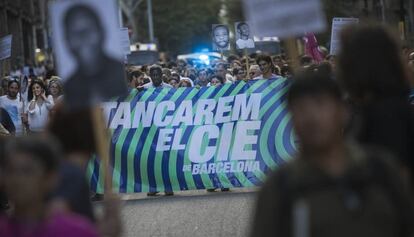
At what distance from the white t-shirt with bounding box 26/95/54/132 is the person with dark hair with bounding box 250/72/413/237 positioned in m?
11.8

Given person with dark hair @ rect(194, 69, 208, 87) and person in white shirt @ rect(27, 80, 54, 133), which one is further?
person with dark hair @ rect(194, 69, 208, 87)

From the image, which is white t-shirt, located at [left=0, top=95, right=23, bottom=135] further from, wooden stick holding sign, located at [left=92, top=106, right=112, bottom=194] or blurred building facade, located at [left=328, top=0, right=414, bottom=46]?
blurred building facade, located at [left=328, top=0, right=414, bottom=46]

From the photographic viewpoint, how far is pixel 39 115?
1589 cm

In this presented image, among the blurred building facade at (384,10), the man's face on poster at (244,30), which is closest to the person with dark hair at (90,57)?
the man's face on poster at (244,30)

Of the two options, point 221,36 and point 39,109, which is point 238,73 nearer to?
point 221,36

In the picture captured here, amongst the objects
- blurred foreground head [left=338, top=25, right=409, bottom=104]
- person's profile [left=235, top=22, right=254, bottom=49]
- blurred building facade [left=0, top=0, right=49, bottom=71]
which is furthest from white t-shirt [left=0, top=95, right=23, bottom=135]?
blurred building facade [left=0, top=0, right=49, bottom=71]

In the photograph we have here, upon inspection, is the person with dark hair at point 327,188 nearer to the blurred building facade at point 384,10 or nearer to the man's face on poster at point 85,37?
the man's face on poster at point 85,37

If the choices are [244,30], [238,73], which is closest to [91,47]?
[238,73]

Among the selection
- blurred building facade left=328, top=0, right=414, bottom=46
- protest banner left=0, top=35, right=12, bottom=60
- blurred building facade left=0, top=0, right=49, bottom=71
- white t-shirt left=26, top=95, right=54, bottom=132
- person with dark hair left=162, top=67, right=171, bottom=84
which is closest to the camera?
white t-shirt left=26, top=95, right=54, bottom=132

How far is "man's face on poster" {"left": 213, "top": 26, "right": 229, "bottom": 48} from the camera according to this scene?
88.3ft

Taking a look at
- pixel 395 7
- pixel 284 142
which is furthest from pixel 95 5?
pixel 395 7

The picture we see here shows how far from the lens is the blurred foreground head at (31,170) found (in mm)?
4215

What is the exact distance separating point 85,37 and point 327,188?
191 centimetres

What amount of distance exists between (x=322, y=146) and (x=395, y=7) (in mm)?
52376
